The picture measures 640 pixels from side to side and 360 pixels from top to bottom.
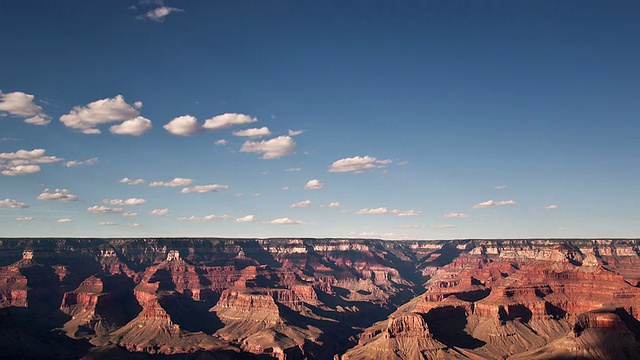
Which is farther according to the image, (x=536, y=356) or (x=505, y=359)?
(x=505, y=359)

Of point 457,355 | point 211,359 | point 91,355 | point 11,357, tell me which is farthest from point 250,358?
point 11,357

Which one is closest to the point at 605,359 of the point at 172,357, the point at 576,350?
the point at 576,350

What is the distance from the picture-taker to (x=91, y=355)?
652ft

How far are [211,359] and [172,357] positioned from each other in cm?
2009

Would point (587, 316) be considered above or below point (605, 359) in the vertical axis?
above

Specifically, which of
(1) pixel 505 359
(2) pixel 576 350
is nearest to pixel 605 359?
(2) pixel 576 350

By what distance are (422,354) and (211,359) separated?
240ft

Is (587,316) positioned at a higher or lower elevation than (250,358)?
higher

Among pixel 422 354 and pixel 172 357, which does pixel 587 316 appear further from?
pixel 172 357

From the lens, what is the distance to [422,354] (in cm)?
19462

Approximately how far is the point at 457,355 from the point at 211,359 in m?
86.0

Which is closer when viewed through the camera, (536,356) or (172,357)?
(536,356)

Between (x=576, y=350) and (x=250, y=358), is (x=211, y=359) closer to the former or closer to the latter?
(x=250, y=358)

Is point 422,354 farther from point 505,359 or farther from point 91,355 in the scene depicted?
point 91,355
